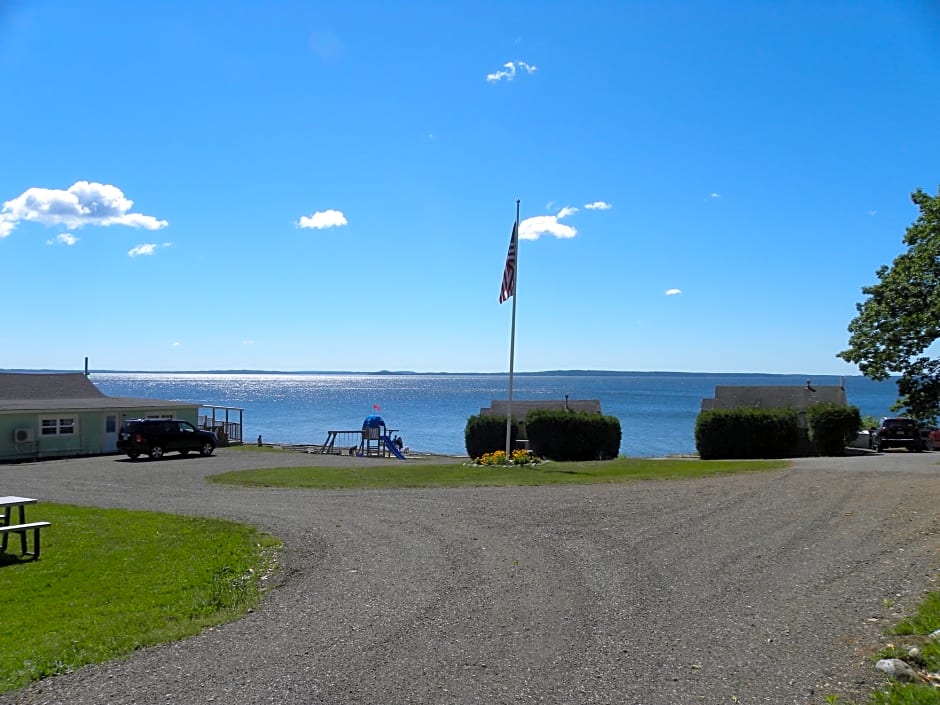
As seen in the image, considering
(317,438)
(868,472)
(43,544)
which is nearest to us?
(43,544)

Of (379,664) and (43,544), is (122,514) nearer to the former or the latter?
(43,544)

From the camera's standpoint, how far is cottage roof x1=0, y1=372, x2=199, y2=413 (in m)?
33.8

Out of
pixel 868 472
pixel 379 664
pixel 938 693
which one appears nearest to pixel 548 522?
pixel 379 664

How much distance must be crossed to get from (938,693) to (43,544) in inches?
445

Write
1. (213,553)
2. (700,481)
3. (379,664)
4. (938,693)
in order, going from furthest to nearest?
(700,481)
(213,553)
(379,664)
(938,693)

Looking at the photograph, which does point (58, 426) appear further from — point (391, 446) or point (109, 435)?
point (391, 446)

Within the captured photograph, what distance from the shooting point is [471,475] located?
21.6 m

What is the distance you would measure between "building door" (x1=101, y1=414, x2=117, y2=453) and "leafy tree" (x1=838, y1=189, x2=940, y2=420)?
98.6ft

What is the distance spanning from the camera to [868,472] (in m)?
20.0

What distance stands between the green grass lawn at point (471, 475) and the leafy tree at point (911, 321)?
5.58 meters

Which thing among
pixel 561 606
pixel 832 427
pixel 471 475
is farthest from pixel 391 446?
pixel 561 606

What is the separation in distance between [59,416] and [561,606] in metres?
31.2

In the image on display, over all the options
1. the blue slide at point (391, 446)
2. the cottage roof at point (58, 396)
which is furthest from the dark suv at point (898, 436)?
the cottage roof at point (58, 396)

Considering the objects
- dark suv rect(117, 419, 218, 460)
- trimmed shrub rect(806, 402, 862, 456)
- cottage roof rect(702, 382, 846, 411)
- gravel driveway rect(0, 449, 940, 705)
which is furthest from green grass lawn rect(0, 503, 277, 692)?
cottage roof rect(702, 382, 846, 411)
